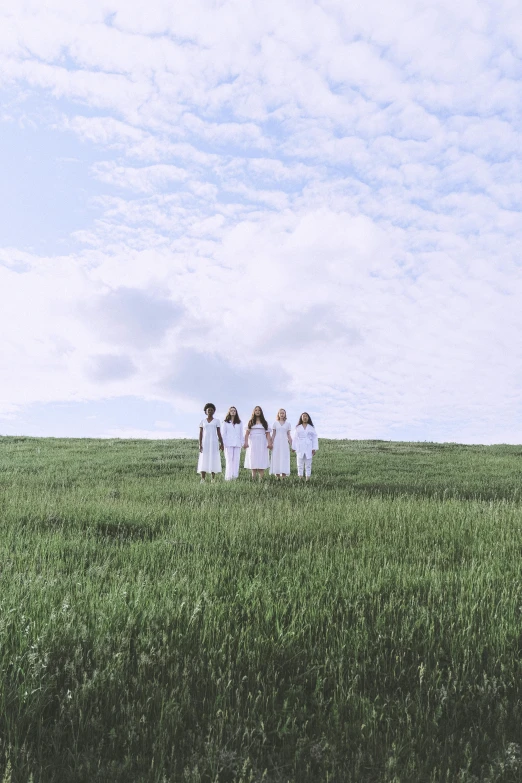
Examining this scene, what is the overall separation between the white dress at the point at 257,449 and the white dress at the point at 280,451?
1.97 ft

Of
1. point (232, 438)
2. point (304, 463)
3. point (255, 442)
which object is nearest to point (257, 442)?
point (255, 442)

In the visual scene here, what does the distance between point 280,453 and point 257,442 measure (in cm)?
111

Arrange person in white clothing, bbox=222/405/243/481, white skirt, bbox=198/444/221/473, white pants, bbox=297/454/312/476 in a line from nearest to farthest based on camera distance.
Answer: white skirt, bbox=198/444/221/473 → person in white clothing, bbox=222/405/243/481 → white pants, bbox=297/454/312/476

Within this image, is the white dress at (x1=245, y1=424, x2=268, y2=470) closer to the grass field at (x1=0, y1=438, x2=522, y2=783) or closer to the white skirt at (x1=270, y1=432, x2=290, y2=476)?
the white skirt at (x1=270, y1=432, x2=290, y2=476)

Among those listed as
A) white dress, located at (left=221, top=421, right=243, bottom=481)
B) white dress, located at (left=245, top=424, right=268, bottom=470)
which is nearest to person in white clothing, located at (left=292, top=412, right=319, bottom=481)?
white dress, located at (left=245, top=424, right=268, bottom=470)

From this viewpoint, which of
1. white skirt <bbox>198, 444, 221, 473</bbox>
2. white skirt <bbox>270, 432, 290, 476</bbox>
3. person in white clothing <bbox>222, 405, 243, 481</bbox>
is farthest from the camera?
white skirt <bbox>270, 432, 290, 476</bbox>

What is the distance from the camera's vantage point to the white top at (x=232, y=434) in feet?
64.3

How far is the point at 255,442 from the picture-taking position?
19984mm

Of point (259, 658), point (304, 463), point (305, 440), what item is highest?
point (305, 440)

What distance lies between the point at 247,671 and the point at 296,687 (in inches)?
16.1

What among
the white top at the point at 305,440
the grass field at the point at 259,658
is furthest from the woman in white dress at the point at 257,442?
the grass field at the point at 259,658

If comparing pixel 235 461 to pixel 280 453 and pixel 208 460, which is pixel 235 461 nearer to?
pixel 208 460

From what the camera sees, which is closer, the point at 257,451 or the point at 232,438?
the point at 232,438

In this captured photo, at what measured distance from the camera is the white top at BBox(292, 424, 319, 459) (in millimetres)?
19641
